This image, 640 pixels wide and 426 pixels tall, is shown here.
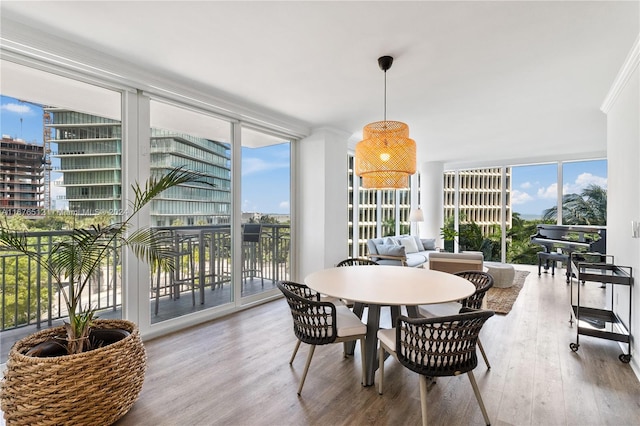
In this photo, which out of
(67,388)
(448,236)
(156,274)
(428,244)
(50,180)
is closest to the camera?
(67,388)

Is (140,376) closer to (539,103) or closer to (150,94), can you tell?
(150,94)

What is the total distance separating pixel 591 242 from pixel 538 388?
471 centimetres

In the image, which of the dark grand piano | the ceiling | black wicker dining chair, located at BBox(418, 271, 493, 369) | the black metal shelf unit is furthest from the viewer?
the dark grand piano

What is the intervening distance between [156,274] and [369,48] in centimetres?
308

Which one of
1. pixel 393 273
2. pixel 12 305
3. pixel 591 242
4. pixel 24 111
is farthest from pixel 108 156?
pixel 591 242

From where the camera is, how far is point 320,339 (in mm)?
2143

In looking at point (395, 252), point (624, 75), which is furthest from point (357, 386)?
point (624, 75)

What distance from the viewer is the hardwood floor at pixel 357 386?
→ 1938mm

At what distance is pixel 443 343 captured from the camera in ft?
5.70

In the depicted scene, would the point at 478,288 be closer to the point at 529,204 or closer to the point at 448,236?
the point at 448,236

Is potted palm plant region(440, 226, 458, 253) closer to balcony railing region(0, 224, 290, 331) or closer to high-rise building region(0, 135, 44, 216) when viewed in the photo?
balcony railing region(0, 224, 290, 331)

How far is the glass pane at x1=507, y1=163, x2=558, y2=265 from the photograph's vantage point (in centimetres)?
712

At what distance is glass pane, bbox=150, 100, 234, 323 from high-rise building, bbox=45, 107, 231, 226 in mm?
11

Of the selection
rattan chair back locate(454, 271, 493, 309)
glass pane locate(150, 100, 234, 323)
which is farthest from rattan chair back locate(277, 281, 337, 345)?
glass pane locate(150, 100, 234, 323)
